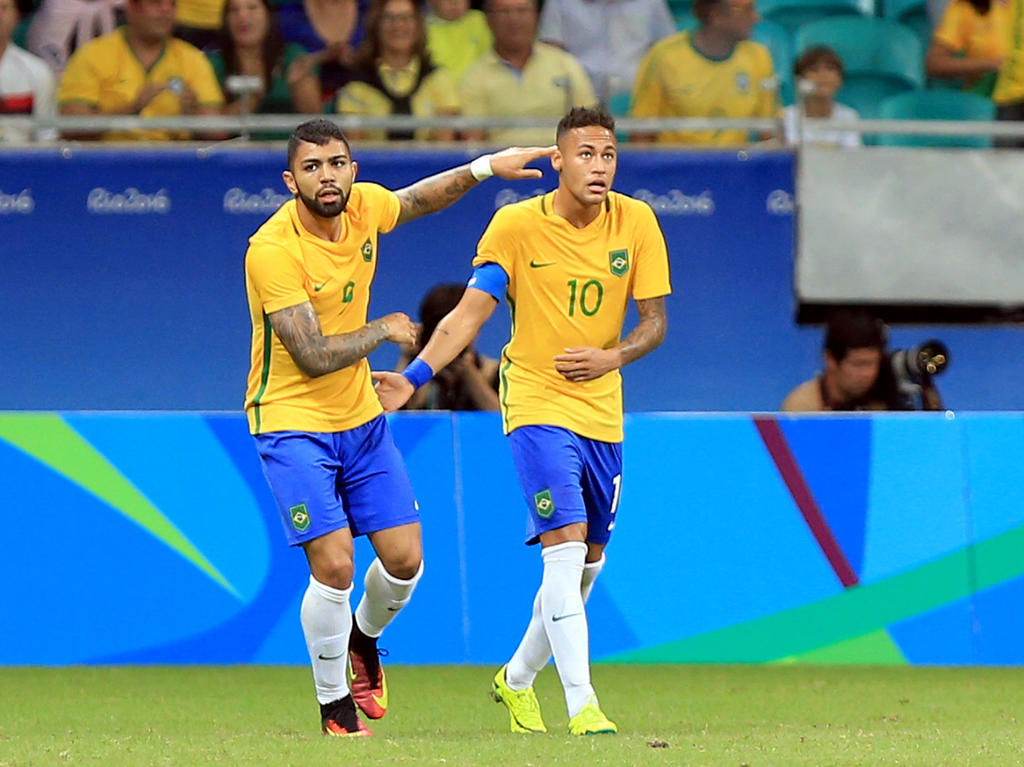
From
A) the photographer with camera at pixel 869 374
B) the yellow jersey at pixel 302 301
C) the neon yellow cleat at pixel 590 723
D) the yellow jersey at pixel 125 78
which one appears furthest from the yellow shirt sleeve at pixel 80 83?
the neon yellow cleat at pixel 590 723

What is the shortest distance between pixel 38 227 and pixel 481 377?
3852 millimetres

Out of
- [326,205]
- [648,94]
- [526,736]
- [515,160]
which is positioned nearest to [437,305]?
[648,94]

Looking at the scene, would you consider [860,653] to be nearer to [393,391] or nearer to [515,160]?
[393,391]

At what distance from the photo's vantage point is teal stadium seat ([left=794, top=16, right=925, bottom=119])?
12547mm

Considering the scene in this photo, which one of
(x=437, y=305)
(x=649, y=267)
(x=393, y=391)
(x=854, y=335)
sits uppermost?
(x=649, y=267)

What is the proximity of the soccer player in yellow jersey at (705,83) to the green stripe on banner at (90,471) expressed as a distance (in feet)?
14.0

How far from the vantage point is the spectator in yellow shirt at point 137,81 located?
461 inches

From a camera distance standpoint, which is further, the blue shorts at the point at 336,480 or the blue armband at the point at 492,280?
the blue armband at the point at 492,280

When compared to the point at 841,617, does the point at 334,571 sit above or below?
above

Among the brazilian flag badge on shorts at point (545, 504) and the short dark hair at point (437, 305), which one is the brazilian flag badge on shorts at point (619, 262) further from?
the short dark hair at point (437, 305)

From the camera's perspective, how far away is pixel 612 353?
685cm

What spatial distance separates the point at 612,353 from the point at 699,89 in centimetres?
537

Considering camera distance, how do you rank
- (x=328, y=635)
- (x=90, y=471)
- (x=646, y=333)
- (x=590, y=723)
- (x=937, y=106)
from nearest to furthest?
(x=590, y=723)
(x=328, y=635)
(x=646, y=333)
(x=90, y=471)
(x=937, y=106)


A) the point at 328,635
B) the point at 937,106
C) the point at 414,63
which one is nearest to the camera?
the point at 328,635
